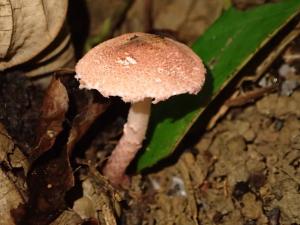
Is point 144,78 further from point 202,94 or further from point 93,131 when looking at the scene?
point 93,131

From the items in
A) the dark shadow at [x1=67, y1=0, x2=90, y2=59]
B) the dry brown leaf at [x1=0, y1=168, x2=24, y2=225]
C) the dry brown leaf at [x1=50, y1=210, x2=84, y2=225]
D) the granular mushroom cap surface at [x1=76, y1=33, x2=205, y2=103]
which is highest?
the granular mushroom cap surface at [x1=76, y1=33, x2=205, y2=103]

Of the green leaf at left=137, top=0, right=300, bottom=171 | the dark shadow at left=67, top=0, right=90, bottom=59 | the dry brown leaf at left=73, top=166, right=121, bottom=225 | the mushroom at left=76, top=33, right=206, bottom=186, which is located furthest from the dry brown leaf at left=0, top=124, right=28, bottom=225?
the dark shadow at left=67, top=0, right=90, bottom=59

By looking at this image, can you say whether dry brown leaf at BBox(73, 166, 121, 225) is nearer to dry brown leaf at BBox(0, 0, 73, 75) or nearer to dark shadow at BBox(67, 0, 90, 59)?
dry brown leaf at BBox(0, 0, 73, 75)

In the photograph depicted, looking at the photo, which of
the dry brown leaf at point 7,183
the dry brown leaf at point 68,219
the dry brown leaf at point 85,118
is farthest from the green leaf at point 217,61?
the dry brown leaf at point 7,183

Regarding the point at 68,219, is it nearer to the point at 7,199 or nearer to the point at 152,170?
the point at 7,199

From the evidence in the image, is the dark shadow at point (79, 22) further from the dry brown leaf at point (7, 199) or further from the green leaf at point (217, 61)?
the dry brown leaf at point (7, 199)

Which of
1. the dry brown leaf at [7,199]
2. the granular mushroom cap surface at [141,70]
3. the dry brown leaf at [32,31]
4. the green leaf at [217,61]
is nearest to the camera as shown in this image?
the granular mushroom cap surface at [141,70]

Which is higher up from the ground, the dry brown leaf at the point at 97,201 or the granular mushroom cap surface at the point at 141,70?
the granular mushroom cap surface at the point at 141,70

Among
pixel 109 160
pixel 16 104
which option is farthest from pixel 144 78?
pixel 16 104
